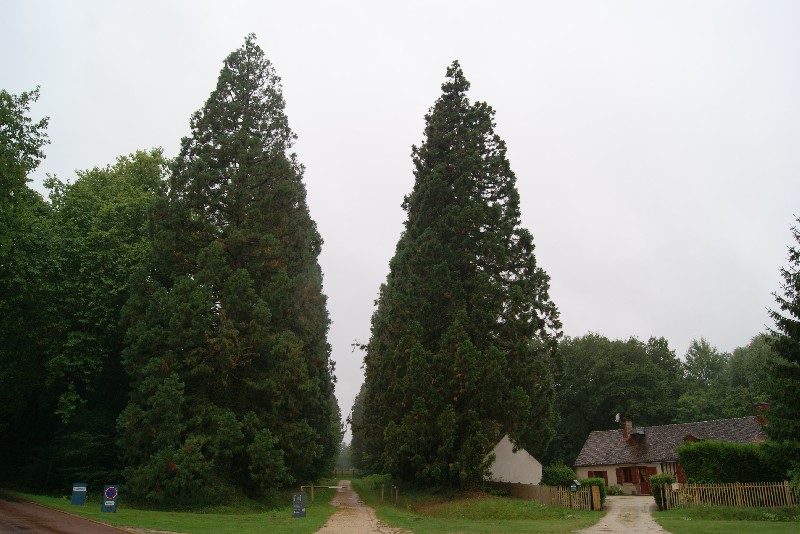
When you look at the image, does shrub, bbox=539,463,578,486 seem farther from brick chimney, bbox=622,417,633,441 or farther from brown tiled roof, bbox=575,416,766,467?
brick chimney, bbox=622,417,633,441

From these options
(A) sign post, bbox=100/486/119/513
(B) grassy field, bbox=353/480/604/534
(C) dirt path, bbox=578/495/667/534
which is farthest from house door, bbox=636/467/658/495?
(A) sign post, bbox=100/486/119/513

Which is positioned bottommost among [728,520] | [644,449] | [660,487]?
[728,520]

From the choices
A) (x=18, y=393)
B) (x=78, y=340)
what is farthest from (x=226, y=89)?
(x=18, y=393)

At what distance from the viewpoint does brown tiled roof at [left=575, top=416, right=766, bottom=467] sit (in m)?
41.1

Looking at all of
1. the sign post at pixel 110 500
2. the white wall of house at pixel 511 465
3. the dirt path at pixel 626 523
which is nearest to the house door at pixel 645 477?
the white wall of house at pixel 511 465

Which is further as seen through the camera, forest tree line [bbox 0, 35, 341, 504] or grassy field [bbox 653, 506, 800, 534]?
forest tree line [bbox 0, 35, 341, 504]

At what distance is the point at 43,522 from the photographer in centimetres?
1590

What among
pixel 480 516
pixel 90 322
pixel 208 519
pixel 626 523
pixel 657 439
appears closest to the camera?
pixel 208 519

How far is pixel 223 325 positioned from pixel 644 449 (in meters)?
37.2

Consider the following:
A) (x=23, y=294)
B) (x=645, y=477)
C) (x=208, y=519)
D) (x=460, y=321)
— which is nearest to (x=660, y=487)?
(x=460, y=321)

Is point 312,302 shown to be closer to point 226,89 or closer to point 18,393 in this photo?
point 226,89

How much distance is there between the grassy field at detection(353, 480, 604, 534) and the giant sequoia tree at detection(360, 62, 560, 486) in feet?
3.97

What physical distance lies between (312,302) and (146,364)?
8.42 meters

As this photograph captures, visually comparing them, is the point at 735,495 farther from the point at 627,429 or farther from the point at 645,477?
the point at 627,429
